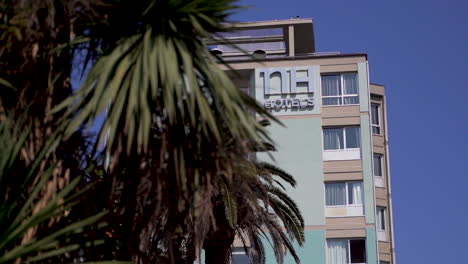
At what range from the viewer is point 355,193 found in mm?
45406

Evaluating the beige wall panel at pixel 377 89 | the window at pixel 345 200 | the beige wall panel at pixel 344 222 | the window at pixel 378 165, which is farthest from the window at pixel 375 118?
the beige wall panel at pixel 344 222

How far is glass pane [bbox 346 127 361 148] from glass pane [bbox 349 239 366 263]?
4381mm

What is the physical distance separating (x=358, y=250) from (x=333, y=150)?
4.72 m

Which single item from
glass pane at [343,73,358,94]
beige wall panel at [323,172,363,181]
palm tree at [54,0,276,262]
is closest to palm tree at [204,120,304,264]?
palm tree at [54,0,276,262]

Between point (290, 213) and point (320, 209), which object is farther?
point (320, 209)

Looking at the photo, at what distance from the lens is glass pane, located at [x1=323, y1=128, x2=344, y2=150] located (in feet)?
152

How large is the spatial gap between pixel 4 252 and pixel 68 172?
1449mm

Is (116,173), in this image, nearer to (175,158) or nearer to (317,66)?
(175,158)

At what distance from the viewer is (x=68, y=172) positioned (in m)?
10.7

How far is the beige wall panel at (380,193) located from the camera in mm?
47219

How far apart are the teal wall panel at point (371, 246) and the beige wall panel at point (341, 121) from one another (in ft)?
16.8

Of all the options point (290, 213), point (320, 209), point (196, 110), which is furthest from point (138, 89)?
point (320, 209)

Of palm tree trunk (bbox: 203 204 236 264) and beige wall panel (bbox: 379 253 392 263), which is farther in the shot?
beige wall panel (bbox: 379 253 392 263)

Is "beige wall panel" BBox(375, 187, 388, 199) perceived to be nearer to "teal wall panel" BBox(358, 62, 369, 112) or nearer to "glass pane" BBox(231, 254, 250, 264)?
"teal wall panel" BBox(358, 62, 369, 112)
